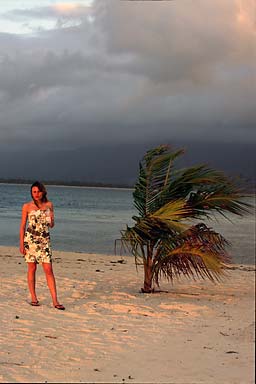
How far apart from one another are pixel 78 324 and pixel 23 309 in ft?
3.56

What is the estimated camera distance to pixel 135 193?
8.94 meters

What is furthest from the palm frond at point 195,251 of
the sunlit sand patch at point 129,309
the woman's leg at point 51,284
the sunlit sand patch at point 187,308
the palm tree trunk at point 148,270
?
the woman's leg at point 51,284

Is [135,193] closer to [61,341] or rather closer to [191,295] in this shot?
[191,295]

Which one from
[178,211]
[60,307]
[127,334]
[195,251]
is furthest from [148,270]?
[127,334]

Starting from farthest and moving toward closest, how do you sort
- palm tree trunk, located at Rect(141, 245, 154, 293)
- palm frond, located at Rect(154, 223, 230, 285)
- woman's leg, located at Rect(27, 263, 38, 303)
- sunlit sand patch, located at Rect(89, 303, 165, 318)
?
palm tree trunk, located at Rect(141, 245, 154, 293)
palm frond, located at Rect(154, 223, 230, 285)
woman's leg, located at Rect(27, 263, 38, 303)
sunlit sand patch, located at Rect(89, 303, 165, 318)

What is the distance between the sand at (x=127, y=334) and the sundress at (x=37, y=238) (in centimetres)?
67

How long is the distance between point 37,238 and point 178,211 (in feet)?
6.85

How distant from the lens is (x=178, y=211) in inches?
324

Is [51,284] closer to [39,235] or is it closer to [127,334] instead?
[39,235]

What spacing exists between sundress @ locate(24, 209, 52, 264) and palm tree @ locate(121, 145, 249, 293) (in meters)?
1.32

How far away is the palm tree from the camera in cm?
826

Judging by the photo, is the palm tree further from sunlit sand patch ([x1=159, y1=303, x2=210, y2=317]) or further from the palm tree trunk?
sunlit sand patch ([x1=159, y1=303, x2=210, y2=317])

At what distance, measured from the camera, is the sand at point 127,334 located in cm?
474

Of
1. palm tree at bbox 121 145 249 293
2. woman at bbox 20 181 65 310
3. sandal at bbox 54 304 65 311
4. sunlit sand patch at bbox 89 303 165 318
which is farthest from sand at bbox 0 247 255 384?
palm tree at bbox 121 145 249 293
